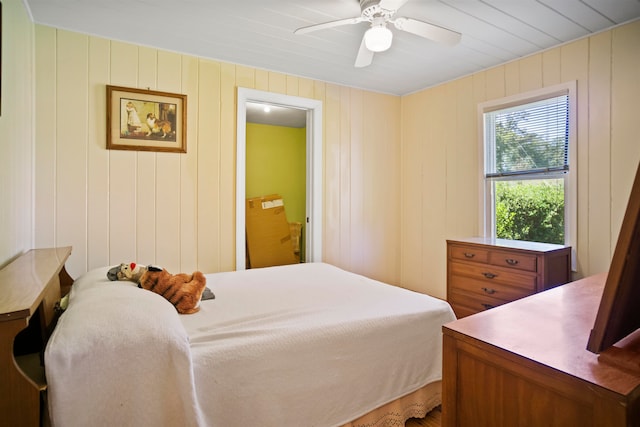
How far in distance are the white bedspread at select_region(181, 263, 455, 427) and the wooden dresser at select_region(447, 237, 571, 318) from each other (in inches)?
33.8

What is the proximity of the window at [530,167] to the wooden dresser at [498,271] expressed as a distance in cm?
23

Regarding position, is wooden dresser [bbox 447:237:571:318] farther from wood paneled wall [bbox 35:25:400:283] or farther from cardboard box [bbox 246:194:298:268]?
cardboard box [bbox 246:194:298:268]

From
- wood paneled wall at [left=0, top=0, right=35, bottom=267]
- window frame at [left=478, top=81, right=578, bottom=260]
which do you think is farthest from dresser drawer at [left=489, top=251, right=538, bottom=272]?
wood paneled wall at [left=0, top=0, right=35, bottom=267]

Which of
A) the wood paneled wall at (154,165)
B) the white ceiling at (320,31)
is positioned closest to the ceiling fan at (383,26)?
the white ceiling at (320,31)

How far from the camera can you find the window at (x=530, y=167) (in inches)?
102

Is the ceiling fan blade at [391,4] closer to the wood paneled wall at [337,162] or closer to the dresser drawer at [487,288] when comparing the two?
the wood paneled wall at [337,162]

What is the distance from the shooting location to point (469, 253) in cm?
274

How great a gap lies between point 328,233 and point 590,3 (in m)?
2.62

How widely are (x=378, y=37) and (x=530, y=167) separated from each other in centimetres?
181

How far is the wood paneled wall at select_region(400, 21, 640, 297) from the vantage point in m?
2.30

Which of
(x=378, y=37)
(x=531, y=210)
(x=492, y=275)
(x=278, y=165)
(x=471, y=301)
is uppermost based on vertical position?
(x=378, y=37)

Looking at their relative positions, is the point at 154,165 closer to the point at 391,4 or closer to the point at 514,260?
the point at 391,4

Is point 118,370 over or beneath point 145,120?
beneath

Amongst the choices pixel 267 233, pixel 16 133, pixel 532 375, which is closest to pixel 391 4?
pixel 532 375
